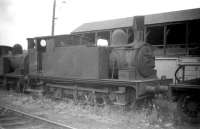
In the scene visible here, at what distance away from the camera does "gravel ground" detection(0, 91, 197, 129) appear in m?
6.79

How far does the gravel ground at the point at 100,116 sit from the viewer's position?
679 centimetres

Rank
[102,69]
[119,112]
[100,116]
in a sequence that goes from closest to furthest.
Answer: [100,116]
[119,112]
[102,69]

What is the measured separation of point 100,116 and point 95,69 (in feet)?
6.00

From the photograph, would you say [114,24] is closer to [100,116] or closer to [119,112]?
[119,112]

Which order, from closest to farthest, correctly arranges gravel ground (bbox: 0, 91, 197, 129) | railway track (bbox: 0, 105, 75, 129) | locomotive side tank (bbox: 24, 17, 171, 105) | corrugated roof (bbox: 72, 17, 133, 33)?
railway track (bbox: 0, 105, 75, 129) < gravel ground (bbox: 0, 91, 197, 129) < locomotive side tank (bbox: 24, 17, 171, 105) < corrugated roof (bbox: 72, 17, 133, 33)

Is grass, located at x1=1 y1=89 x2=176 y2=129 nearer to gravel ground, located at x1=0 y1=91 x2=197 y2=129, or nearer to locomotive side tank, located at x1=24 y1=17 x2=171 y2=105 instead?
gravel ground, located at x1=0 y1=91 x2=197 y2=129

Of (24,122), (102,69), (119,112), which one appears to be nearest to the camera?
(24,122)

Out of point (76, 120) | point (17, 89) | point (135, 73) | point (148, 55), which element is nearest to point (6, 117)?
point (76, 120)

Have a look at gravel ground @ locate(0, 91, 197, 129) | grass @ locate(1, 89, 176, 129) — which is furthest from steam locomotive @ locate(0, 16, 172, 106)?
gravel ground @ locate(0, 91, 197, 129)

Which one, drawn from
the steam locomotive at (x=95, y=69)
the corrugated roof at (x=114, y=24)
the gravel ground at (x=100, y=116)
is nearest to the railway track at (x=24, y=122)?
the gravel ground at (x=100, y=116)

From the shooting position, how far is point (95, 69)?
358 inches

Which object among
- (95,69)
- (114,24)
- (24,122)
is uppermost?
(114,24)

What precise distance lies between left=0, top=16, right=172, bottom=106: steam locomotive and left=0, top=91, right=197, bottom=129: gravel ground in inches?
18.6

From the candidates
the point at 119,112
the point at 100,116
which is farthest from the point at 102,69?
the point at 100,116
